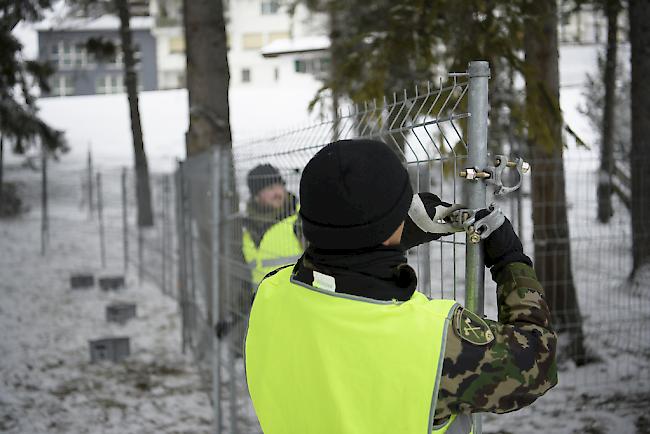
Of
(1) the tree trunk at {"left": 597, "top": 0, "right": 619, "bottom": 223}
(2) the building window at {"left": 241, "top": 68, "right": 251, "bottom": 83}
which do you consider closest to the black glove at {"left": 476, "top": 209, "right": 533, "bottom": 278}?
(1) the tree trunk at {"left": 597, "top": 0, "right": 619, "bottom": 223}

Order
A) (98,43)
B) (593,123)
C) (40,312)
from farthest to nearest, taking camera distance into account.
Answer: (593,123) → (98,43) → (40,312)

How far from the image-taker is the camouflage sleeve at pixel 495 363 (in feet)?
4.91

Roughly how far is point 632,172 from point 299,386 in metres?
5.31

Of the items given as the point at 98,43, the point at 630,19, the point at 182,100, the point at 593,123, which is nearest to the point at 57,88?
the point at 182,100

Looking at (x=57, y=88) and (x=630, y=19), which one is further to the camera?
(x=57, y=88)

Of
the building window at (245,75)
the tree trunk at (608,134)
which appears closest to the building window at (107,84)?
the building window at (245,75)

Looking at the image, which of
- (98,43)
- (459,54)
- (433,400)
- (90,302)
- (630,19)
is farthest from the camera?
(98,43)

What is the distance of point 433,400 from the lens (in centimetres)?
152

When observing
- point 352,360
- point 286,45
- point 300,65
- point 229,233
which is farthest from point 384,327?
point 300,65

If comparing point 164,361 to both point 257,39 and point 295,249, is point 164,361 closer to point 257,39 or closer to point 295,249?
point 295,249

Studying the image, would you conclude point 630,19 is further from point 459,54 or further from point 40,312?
point 40,312

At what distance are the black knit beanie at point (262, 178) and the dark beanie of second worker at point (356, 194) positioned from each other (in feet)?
6.04

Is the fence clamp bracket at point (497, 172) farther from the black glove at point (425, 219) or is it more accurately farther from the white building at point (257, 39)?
the white building at point (257, 39)

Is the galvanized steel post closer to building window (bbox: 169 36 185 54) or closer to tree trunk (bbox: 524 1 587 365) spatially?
tree trunk (bbox: 524 1 587 365)
